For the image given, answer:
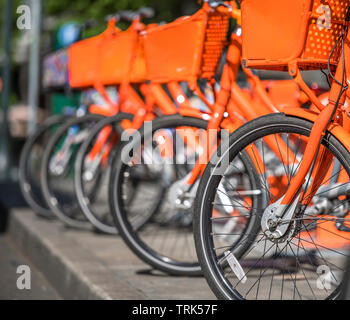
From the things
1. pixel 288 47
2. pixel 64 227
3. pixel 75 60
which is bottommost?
pixel 64 227

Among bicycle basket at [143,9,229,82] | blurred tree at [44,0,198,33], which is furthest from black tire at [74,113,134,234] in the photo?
blurred tree at [44,0,198,33]

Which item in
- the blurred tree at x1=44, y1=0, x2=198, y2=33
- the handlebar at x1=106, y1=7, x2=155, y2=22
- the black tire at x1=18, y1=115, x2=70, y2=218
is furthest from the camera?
the blurred tree at x1=44, y1=0, x2=198, y2=33

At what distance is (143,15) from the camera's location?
4.96m

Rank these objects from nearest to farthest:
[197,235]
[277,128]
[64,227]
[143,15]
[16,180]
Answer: [277,128] < [197,235] < [143,15] < [64,227] < [16,180]

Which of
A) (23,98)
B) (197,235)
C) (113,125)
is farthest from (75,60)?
(23,98)

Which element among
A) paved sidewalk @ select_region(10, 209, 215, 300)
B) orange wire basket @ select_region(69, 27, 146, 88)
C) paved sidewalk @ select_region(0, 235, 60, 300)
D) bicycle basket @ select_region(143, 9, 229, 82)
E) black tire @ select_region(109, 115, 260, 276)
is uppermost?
bicycle basket @ select_region(143, 9, 229, 82)

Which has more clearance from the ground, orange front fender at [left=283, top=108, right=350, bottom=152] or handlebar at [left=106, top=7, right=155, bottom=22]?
handlebar at [left=106, top=7, right=155, bottom=22]

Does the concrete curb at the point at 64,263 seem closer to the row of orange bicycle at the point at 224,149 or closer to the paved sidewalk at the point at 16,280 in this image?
the paved sidewalk at the point at 16,280

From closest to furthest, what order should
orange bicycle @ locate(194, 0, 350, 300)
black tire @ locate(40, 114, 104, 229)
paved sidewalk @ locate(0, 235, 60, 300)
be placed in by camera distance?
orange bicycle @ locate(194, 0, 350, 300), paved sidewalk @ locate(0, 235, 60, 300), black tire @ locate(40, 114, 104, 229)

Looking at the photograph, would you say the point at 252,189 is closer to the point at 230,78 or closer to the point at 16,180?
the point at 230,78

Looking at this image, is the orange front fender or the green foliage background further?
the green foliage background

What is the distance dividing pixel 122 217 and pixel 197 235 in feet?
3.68

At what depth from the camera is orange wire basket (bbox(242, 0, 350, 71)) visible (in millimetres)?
2760

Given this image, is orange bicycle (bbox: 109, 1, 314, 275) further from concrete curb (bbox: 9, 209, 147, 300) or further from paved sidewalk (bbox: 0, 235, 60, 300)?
paved sidewalk (bbox: 0, 235, 60, 300)
